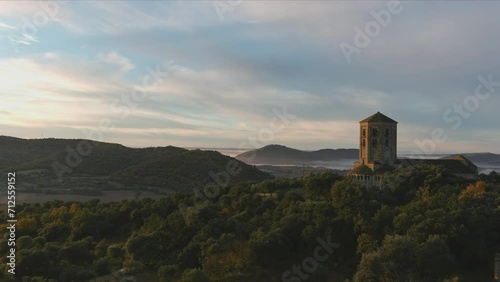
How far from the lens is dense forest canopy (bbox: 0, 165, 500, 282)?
1014 inches

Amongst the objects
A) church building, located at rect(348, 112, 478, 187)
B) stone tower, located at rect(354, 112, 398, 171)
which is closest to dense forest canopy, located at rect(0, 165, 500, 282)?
church building, located at rect(348, 112, 478, 187)

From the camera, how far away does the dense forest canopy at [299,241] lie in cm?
2575

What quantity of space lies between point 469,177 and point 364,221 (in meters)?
27.0

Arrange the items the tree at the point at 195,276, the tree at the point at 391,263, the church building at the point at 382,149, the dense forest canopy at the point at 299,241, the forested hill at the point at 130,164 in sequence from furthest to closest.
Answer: the forested hill at the point at 130,164
the church building at the point at 382,149
the dense forest canopy at the point at 299,241
the tree at the point at 195,276
the tree at the point at 391,263

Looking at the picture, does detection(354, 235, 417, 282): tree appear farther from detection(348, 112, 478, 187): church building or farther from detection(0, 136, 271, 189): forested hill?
detection(0, 136, 271, 189): forested hill

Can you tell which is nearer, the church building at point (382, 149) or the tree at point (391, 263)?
the tree at point (391, 263)

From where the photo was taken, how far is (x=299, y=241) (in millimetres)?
32906

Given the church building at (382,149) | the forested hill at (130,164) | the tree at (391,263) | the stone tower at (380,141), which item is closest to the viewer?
the tree at (391,263)

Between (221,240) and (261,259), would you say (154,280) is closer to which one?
(221,240)

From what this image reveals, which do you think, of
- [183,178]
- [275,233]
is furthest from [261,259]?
[183,178]
